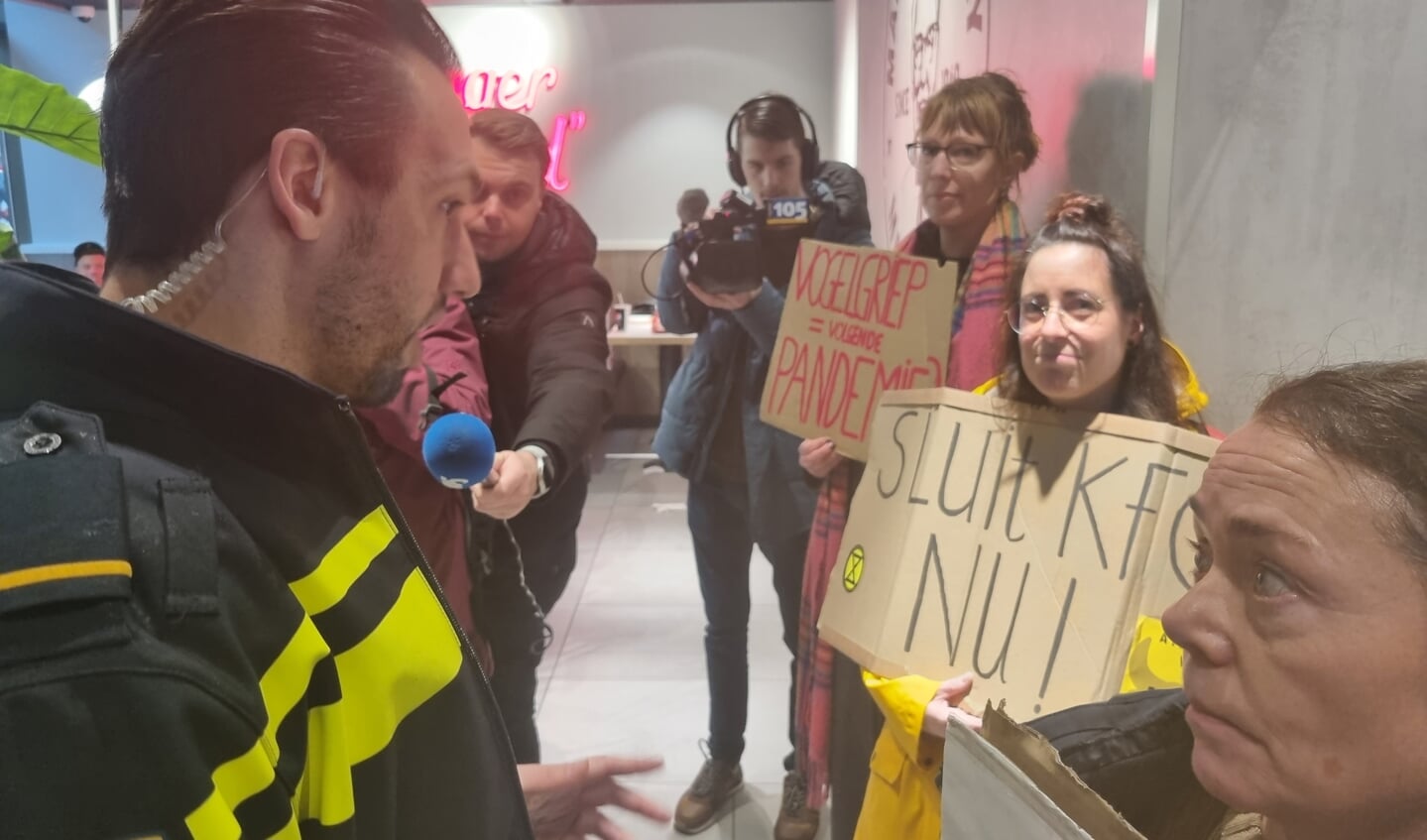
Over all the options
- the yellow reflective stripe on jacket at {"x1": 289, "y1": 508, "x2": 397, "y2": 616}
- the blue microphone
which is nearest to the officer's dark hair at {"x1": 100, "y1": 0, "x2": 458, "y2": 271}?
the yellow reflective stripe on jacket at {"x1": 289, "y1": 508, "x2": 397, "y2": 616}

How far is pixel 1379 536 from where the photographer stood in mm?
477

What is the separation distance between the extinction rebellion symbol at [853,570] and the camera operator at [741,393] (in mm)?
502

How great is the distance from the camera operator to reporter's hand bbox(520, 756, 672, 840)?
884 mm

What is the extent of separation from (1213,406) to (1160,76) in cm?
42

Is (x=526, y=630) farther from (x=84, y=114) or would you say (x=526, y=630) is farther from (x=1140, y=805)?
(x=1140, y=805)

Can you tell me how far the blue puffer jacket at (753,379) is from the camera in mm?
1691

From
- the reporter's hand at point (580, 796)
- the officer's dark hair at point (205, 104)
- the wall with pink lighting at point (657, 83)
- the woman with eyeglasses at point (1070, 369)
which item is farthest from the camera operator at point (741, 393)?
the wall with pink lighting at point (657, 83)

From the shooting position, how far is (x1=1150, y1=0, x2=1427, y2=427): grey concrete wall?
88cm

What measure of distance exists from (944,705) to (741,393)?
0.93 m

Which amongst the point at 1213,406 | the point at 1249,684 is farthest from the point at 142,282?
the point at 1213,406

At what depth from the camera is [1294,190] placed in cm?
102

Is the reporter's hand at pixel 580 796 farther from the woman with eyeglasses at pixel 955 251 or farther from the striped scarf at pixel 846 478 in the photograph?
the woman with eyeglasses at pixel 955 251

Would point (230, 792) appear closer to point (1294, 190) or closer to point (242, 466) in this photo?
point (242, 466)

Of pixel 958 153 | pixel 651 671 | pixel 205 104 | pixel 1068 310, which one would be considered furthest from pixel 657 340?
pixel 205 104
